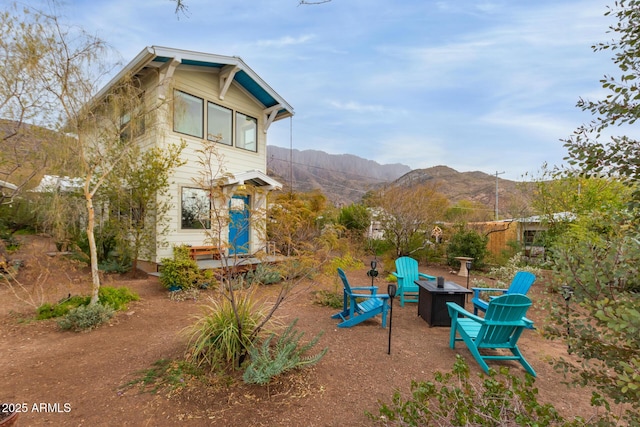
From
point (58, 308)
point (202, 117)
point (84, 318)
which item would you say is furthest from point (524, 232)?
point (58, 308)

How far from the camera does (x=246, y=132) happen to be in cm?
1005

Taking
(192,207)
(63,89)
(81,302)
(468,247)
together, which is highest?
(63,89)

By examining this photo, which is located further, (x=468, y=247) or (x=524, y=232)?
(x=524, y=232)

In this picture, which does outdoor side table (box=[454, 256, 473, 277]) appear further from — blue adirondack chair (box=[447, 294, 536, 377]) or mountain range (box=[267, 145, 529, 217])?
mountain range (box=[267, 145, 529, 217])

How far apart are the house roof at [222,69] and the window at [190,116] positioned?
832 mm

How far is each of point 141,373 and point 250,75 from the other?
8429mm

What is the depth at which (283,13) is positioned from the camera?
9.30ft

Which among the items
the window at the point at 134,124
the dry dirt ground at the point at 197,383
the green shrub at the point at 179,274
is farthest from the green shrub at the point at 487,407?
the window at the point at 134,124

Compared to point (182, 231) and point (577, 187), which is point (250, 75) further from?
point (577, 187)

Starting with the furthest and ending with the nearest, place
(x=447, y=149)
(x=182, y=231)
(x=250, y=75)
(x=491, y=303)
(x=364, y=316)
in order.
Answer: (x=447, y=149) → (x=250, y=75) → (x=182, y=231) → (x=364, y=316) → (x=491, y=303)

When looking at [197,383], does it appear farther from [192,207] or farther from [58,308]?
[192,207]

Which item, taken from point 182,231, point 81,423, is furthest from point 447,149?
point 81,423

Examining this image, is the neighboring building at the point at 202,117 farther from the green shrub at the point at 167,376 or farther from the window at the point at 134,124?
the green shrub at the point at 167,376

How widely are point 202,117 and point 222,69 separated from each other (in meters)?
1.64
